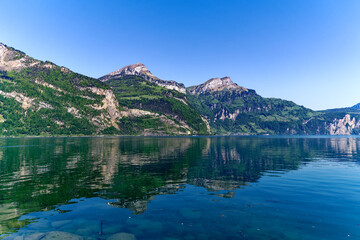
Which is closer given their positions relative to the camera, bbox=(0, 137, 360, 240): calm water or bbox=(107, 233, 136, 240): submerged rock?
bbox=(107, 233, 136, 240): submerged rock

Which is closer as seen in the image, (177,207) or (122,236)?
(122,236)

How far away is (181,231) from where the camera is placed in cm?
1603

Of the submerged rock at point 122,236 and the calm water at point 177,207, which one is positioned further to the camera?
the calm water at point 177,207

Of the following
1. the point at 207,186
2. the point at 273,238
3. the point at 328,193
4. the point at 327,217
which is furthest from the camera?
the point at 207,186

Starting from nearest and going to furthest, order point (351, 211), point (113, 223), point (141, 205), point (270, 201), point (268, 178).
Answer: point (113, 223) → point (351, 211) → point (141, 205) → point (270, 201) → point (268, 178)

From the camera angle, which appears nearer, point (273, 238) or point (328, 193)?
point (273, 238)

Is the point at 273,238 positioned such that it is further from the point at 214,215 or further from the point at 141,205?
the point at 141,205

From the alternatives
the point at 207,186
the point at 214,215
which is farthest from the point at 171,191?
the point at 214,215

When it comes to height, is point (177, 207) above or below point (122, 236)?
below

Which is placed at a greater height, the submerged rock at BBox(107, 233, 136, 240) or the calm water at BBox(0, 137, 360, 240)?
the submerged rock at BBox(107, 233, 136, 240)

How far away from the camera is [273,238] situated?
14.8 m

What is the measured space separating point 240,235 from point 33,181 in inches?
1307

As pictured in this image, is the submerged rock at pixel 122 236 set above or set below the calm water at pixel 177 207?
above

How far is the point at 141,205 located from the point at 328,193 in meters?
25.5
